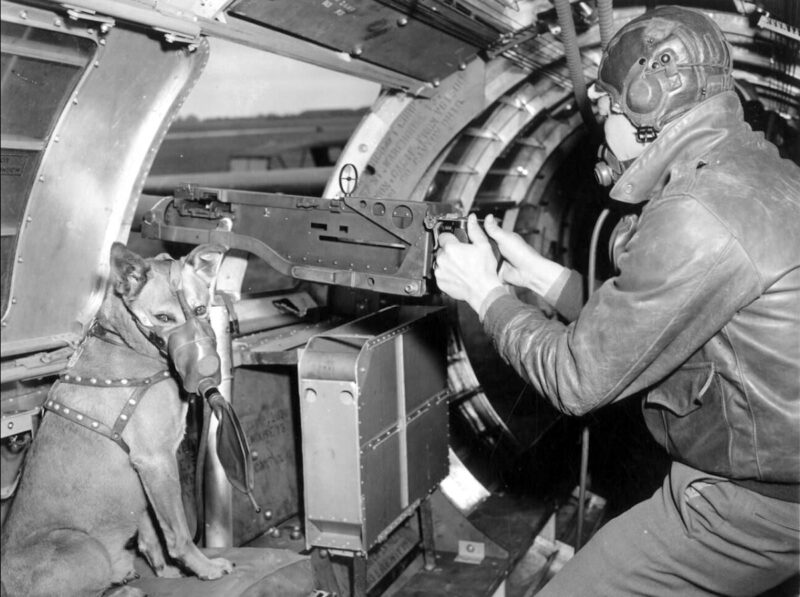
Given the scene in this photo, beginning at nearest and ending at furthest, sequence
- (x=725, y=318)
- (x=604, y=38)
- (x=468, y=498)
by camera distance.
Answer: (x=725, y=318)
(x=604, y=38)
(x=468, y=498)

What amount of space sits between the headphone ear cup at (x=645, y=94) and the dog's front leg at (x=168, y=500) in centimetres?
203

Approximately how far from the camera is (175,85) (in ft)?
8.93

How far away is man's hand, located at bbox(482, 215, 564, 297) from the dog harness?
4.60ft

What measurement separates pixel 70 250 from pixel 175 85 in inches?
30.6

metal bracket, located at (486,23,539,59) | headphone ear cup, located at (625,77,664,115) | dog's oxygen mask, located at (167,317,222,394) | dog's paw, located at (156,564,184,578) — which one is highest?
metal bracket, located at (486,23,539,59)

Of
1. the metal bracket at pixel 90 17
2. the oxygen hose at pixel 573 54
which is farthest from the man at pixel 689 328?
the metal bracket at pixel 90 17

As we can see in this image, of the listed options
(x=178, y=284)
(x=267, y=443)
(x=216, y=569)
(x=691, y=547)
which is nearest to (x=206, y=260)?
(x=178, y=284)

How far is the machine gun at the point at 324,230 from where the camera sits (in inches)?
106

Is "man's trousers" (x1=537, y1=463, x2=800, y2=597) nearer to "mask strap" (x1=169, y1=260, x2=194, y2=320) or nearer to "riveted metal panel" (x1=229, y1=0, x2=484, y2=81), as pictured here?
"mask strap" (x1=169, y1=260, x2=194, y2=320)

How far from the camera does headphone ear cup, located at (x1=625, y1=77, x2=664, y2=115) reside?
2105 millimetres

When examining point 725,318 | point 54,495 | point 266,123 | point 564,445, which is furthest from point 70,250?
point 266,123

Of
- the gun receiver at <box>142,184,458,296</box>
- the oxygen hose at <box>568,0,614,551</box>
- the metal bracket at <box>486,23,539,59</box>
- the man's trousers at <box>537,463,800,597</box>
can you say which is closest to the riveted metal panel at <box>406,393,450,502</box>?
the oxygen hose at <box>568,0,614,551</box>

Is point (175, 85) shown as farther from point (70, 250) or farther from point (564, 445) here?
point (564, 445)

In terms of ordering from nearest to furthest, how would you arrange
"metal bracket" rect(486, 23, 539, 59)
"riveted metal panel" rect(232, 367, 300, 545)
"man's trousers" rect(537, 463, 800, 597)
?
"man's trousers" rect(537, 463, 800, 597)
"riveted metal panel" rect(232, 367, 300, 545)
"metal bracket" rect(486, 23, 539, 59)
